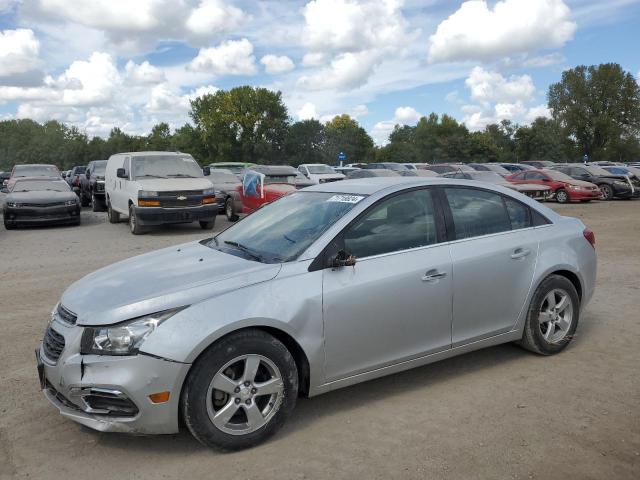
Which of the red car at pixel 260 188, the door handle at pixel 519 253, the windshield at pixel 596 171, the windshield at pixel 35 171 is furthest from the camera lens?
the windshield at pixel 596 171

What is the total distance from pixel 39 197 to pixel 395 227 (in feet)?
46.6

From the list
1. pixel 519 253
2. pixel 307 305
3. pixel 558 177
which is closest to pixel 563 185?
pixel 558 177

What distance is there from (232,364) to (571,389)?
99.4 inches

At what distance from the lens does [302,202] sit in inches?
189

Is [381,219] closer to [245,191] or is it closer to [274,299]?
[274,299]

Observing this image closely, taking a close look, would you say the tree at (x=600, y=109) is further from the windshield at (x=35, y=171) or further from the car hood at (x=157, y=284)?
the car hood at (x=157, y=284)

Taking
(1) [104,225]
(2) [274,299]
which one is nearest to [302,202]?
(2) [274,299]

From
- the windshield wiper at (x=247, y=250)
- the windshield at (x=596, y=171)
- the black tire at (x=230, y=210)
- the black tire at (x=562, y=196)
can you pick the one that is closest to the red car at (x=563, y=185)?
the black tire at (x=562, y=196)

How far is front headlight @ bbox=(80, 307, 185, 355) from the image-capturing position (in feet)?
10.8

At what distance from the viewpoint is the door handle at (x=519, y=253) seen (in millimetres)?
4652

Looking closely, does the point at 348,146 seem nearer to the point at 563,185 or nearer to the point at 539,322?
the point at 563,185

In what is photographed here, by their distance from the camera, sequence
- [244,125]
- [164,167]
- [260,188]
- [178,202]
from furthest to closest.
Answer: [244,125] < [260,188] < [164,167] < [178,202]

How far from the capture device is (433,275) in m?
4.17

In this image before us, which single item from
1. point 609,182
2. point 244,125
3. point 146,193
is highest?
point 244,125
